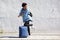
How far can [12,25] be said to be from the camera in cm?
1288

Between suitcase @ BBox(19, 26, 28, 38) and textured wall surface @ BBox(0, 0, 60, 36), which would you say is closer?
suitcase @ BBox(19, 26, 28, 38)

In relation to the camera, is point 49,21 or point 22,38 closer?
point 22,38

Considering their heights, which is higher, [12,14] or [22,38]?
[12,14]

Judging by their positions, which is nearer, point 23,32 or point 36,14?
point 23,32

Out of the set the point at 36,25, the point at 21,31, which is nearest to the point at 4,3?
the point at 36,25

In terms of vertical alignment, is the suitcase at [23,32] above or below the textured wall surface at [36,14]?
below

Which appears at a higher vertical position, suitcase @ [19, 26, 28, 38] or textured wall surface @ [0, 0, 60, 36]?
textured wall surface @ [0, 0, 60, 36]

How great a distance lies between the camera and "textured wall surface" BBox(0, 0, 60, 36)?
1285 cm

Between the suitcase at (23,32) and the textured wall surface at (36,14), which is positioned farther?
the textured wall surface at (36,14)

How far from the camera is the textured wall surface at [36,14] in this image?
42.2 ft

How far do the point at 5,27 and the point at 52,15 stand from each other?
244cm

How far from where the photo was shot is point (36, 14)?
42.3 feet

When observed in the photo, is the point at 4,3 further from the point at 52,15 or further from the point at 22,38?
the point at 22,38

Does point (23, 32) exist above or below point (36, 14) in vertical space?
below
